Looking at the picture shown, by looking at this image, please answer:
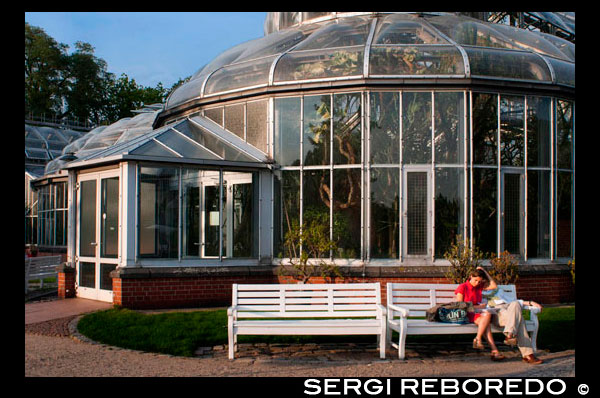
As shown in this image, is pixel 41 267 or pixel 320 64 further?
pixel 41 267

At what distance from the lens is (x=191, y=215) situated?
480 inches

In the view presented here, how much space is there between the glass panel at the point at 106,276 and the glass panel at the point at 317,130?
4.28 m

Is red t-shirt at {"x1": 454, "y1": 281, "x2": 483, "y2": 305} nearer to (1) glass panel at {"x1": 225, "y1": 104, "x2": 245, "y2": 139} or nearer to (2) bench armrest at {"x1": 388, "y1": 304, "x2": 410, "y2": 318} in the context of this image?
(2) bench armrest at {"x1": 388, "y1": 304, "x2": 410, "y2": 318}

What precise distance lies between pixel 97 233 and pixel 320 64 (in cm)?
553

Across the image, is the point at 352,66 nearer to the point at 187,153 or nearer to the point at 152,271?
the point at 187,153

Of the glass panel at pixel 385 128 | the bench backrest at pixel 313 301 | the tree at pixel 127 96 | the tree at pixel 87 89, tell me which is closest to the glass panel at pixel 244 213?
the glass panel at pixel 385 128

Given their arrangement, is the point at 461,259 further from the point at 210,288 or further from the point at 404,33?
the point at 404,33

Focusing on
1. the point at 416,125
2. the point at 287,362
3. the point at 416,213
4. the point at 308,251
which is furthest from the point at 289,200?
the point at 287,362

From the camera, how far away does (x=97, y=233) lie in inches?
484

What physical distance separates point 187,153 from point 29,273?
5.46 meters

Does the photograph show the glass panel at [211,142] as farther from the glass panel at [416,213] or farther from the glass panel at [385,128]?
the glass panel at [416,213]

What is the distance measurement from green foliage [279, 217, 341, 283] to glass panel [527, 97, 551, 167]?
14.3ft

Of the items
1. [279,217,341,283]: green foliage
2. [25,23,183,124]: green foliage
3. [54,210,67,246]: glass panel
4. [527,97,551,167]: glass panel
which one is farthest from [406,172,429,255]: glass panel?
[25,23,183,124]: green foliage

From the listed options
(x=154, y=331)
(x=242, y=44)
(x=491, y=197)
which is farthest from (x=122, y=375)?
(x=242, y=44)
